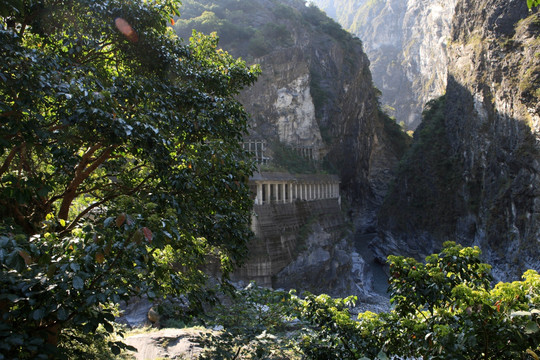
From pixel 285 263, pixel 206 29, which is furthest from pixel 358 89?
pixel 285 263

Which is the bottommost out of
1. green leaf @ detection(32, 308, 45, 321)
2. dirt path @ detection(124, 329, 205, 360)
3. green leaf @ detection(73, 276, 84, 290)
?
dirt path @ detection(124, 329, 205, 360)

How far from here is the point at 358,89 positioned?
5181 centimetres

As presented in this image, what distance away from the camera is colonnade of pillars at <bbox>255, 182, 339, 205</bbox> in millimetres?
27089

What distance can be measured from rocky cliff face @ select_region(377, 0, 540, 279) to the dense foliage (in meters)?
25.0

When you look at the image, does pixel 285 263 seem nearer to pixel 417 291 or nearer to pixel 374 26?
pixel 417 291

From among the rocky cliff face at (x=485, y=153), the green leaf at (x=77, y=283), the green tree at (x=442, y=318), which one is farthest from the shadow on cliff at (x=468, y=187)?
the green leaf at (x=77, y=283)

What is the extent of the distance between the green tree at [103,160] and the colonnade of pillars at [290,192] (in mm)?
18437

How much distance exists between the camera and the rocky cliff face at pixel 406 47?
7581cm

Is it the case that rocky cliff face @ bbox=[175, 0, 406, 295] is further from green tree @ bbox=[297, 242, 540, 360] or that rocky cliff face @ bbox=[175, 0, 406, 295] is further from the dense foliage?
green tree @ bbox=[297, 242, 540, 360]

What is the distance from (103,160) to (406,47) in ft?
359

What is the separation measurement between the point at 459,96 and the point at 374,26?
91.7 m

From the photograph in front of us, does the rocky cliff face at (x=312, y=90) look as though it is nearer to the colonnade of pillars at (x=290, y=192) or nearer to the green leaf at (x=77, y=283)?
the colonnade of pillars at (x=290, y=192)

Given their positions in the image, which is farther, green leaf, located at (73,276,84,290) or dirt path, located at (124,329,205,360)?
dirt path, located at (124,329,205,360)

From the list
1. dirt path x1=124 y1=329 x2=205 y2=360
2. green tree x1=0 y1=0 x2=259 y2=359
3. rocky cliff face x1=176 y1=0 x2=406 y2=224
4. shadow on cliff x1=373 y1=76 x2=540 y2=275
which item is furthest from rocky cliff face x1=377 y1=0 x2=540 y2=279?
green tree x1=0 y1=0 x2=259 y2=359
